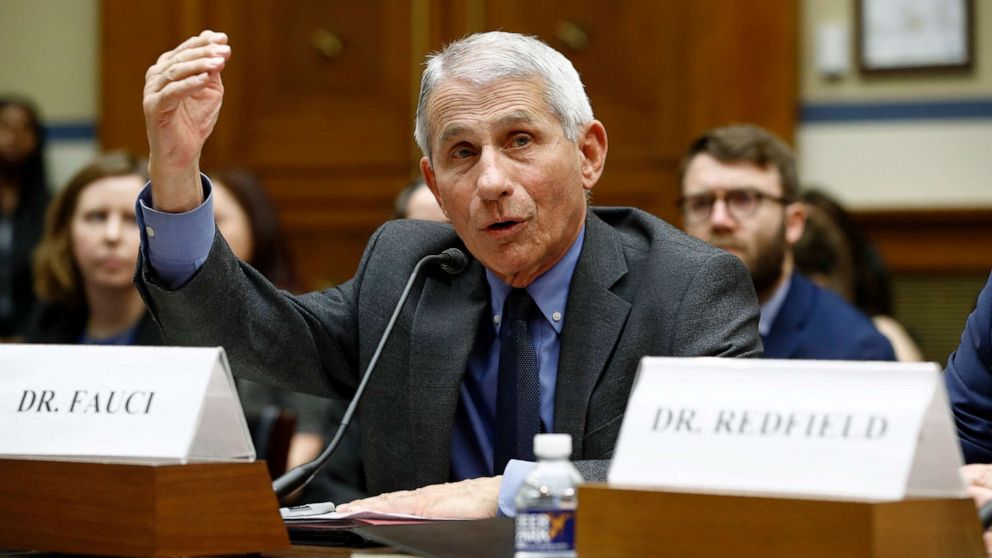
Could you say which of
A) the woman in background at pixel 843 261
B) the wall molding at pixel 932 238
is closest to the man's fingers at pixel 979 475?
the woman in background at pixel 843 261

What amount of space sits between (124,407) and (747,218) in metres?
2.47

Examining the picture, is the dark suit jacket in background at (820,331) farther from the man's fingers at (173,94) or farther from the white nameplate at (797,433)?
the white nameplate at (797,433)

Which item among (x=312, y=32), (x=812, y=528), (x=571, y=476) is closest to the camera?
(x=812, y=528)

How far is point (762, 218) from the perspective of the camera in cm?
358

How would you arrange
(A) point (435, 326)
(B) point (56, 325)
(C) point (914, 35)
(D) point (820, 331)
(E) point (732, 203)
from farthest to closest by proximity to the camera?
(C) point (914, 35)
(B) point (56, 325)
(E) point (732, 203)
(D) point (820, 331)
(A) point (435, 326)

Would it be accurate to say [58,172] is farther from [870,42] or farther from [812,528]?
[812,528]

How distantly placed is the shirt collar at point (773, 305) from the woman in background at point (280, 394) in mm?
1143

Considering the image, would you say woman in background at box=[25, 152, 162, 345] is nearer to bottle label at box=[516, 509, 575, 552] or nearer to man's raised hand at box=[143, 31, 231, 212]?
man's raised hand at box=[143, 31, 231, 212]

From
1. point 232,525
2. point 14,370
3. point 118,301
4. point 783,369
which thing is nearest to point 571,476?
point 783,369

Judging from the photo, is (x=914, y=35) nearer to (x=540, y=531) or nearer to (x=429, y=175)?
(x=429, y=175)

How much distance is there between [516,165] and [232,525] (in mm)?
791

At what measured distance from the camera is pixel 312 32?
17.6ft

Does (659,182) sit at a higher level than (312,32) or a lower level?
lower

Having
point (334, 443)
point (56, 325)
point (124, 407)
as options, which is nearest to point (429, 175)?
point (334, 443)
